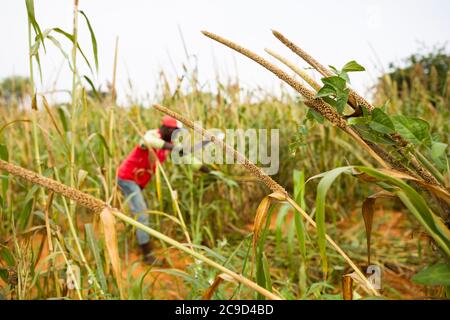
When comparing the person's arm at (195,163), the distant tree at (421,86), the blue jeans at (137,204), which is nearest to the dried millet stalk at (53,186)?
the person's arm at (195,163)

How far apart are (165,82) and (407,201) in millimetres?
2577

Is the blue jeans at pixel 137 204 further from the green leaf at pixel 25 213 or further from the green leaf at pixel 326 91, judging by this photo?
the green leaf at pixel 326 91

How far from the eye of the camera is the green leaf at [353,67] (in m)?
0.50

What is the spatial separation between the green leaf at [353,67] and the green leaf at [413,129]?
8cm

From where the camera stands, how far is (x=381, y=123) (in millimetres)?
466

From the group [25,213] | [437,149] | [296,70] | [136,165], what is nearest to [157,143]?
[136,165]

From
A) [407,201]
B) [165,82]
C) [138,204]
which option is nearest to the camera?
[407,201]

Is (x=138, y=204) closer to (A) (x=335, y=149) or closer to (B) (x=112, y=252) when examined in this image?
(A) (x=335, y=149)

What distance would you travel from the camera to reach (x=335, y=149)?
9.36 ft

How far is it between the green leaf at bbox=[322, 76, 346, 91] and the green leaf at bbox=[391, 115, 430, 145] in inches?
3.0

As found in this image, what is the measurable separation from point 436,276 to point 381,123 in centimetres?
19

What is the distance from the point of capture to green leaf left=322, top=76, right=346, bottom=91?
46 cm
